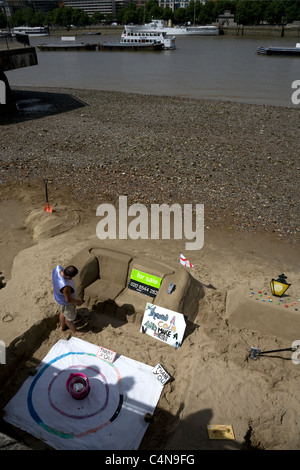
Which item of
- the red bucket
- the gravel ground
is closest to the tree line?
the gravel ground

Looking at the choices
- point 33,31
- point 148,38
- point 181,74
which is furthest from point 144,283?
point 33,31

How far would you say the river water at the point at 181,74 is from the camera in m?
35.4

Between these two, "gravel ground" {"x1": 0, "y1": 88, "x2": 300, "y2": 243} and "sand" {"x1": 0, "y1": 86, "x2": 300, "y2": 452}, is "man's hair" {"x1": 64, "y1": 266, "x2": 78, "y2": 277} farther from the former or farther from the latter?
"gravel ground" {"x1": 0, "y1": 88, "x2": 300, "y2": 243}

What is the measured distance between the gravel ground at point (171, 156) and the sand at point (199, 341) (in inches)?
86.6

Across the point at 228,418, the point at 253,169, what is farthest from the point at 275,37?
the point at 228,418

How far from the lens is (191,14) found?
106125 mm

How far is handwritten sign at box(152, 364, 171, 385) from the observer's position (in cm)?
602

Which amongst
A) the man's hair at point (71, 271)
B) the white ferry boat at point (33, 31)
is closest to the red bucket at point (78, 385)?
the man's hair at point (71, 271)

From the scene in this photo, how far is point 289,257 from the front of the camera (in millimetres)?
10570

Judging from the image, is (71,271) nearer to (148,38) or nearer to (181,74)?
(181,74)

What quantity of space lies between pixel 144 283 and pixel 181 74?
A: 145 ft

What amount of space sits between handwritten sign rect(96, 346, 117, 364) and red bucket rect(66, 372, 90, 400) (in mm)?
686

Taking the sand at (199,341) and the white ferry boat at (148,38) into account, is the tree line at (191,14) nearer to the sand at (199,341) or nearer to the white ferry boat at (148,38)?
the white ferry boat at (148,38)
